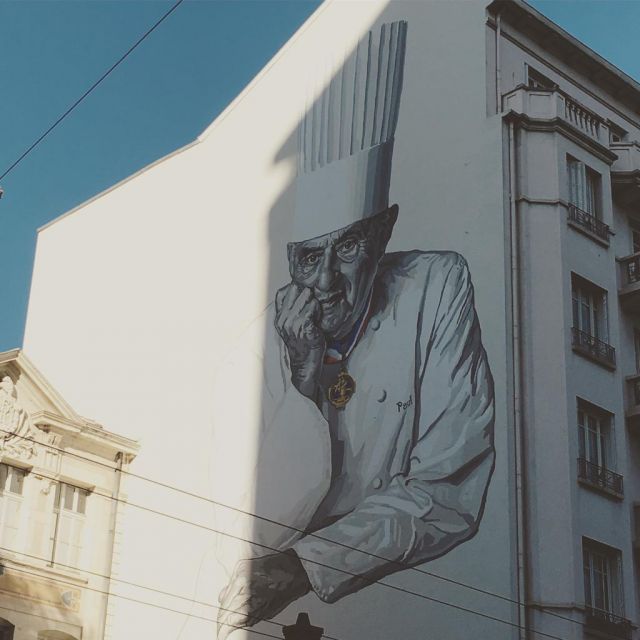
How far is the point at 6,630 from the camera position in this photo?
30.6 m

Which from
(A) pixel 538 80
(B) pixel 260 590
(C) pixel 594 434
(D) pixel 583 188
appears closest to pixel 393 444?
(C) pixel 594 434

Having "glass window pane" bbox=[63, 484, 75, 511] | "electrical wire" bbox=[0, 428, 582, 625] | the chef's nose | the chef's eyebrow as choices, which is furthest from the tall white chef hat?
"glass window pane" bbox=[63, 484, 75, 511]

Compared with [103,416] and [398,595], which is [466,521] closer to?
[398,595]

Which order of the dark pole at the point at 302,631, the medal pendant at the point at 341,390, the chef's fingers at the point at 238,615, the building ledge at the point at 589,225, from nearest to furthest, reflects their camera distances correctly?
the dark pole at the point at 302,631 → the building ledge at the point at 589,225 → the chef's fingers at the point at 238,615 → the medal pendant at the point at 341,390

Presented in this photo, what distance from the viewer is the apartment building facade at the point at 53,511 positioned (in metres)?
31.4

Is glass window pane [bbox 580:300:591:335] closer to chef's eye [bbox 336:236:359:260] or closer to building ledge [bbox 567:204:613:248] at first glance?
building ledge [bbox 567:204:613:248]

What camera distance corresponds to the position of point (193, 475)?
35.7 m

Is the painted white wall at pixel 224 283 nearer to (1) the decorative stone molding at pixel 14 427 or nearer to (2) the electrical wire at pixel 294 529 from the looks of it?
(2) the electrical wire at pixel 294 529

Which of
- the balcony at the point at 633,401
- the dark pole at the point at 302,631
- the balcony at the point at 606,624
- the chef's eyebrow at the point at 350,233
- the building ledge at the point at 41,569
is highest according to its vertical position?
the chef's eyebrow at the point at 350,233

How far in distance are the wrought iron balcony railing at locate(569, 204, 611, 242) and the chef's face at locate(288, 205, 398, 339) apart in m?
4.89

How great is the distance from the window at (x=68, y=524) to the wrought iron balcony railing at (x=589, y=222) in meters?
15.3

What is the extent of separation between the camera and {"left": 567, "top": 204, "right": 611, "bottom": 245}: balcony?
30406mm

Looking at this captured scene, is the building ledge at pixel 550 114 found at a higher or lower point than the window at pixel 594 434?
higher

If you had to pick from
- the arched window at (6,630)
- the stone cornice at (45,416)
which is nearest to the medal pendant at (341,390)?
the stone cornice at (45,416)
